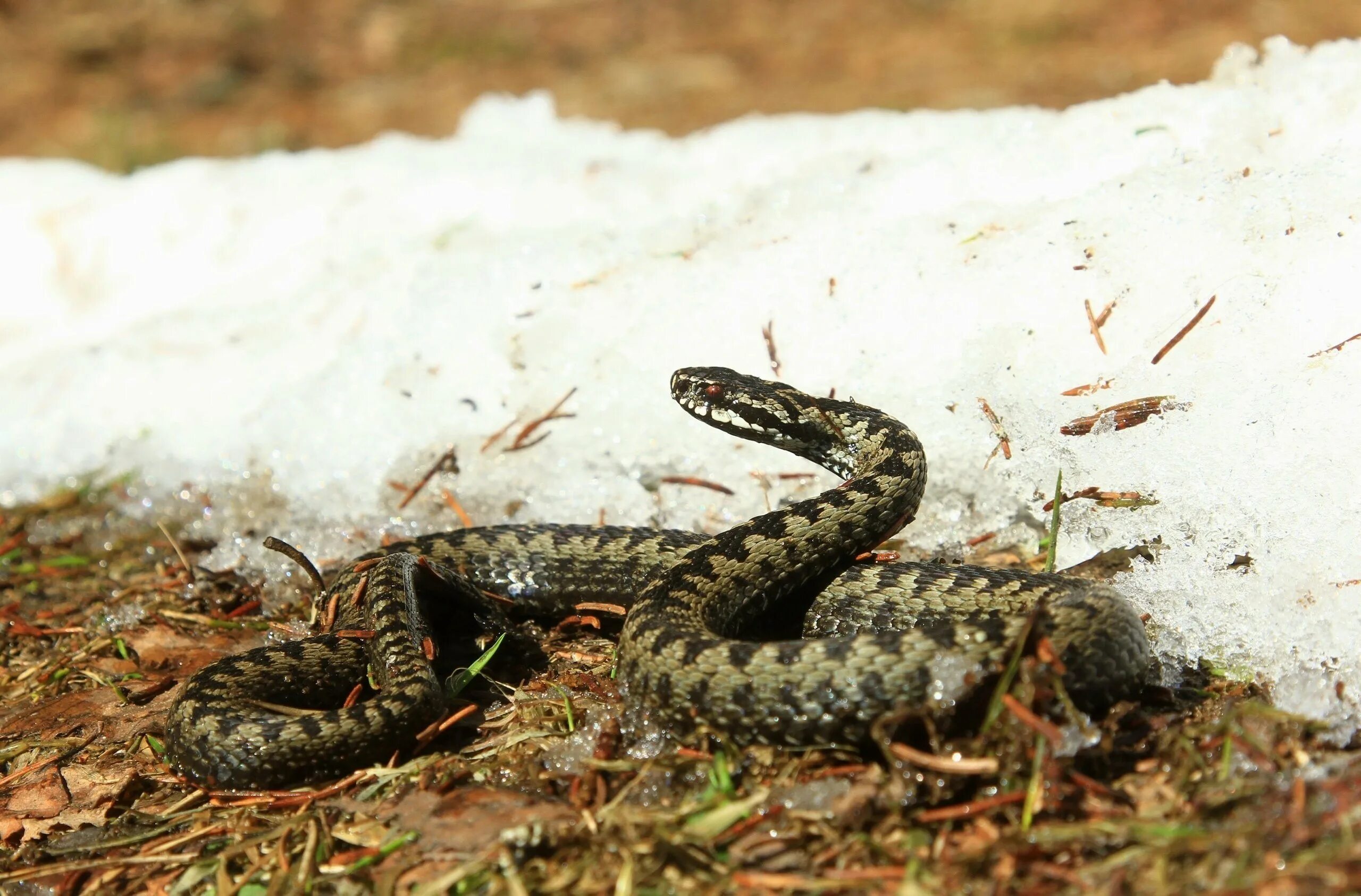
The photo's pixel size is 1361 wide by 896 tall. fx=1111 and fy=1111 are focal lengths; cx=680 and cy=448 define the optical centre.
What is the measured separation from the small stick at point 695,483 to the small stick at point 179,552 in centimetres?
242

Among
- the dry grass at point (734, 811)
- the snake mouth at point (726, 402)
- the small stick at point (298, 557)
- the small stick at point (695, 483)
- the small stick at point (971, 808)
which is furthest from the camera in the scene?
the small stick at point (695, 483)

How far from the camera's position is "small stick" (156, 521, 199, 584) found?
5656mm

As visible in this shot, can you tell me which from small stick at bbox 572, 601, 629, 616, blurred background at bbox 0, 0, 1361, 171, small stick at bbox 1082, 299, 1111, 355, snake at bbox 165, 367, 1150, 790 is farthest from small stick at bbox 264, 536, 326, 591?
blurred background at bbox 0, 0, 1361, 171

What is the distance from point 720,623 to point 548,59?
11.3 meters

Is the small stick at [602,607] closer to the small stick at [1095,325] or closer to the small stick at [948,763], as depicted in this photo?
the small stick at [948,763]

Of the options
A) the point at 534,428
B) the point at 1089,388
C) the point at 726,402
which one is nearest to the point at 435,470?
the point at 534,428

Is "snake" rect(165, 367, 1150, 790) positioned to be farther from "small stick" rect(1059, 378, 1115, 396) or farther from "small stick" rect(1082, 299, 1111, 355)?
"small stick" rect(1082, 299, 1111, 355)

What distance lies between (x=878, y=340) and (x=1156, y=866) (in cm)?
323

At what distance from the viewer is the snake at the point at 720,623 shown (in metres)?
3.53

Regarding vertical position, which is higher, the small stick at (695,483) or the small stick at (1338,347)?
the small stick at (1338,347)

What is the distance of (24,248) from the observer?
8.80 metres

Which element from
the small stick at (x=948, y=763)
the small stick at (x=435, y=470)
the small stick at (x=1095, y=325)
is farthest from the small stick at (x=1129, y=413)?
the small stick at (x=435, y=470)

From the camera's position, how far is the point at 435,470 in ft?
19.8

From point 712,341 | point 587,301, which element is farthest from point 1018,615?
point 587,301
